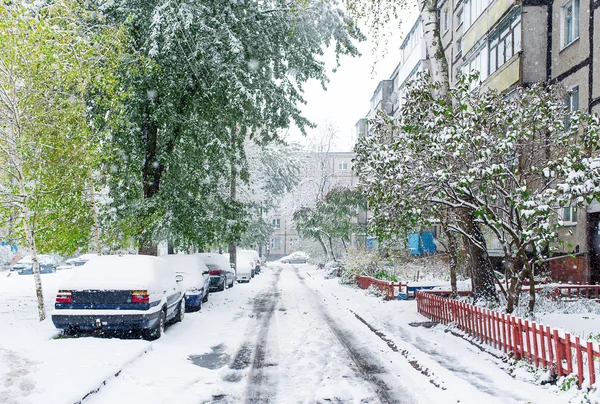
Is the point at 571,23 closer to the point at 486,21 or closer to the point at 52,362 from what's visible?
the point at 486,21

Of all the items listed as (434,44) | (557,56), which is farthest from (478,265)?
(557,56)

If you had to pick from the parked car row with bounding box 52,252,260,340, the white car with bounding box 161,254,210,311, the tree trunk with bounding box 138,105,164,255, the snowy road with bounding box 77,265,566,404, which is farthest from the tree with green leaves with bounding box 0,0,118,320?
the snowy road with bounding box 77,265,566,404

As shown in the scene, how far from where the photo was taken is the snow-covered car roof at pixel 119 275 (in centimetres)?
1042

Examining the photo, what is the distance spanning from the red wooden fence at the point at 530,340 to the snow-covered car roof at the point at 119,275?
21.6 ft

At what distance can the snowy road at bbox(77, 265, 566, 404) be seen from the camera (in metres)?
6.95

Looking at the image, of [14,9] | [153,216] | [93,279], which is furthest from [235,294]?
[14,9]

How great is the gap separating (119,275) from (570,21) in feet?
58.4

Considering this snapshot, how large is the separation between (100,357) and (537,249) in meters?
8.03

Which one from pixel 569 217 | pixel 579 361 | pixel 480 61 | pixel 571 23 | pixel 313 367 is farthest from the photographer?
pixel 480 61

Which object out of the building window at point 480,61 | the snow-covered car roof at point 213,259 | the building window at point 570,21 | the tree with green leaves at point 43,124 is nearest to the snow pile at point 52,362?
the tree with green leaves at point 43,124

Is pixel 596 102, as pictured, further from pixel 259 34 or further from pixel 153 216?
pixel 153 216

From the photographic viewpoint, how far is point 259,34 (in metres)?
17.1

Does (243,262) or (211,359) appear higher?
(211,359)

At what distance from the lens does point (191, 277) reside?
1634 cm
